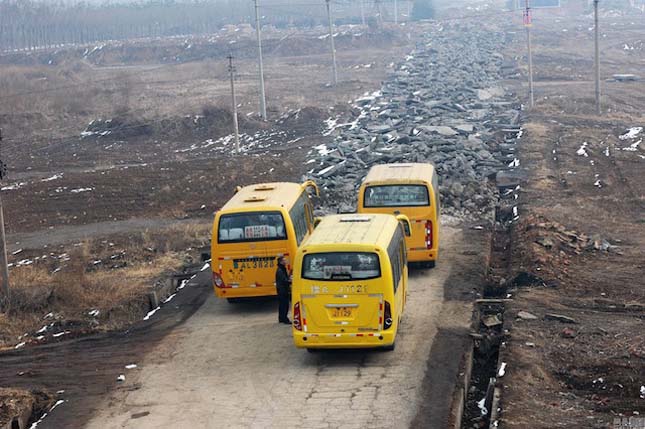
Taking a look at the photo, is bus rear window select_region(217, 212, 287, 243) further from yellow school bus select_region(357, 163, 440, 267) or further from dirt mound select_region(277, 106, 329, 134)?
dirt mound select_region(277, 106, 329, 134)

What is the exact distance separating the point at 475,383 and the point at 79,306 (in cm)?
920

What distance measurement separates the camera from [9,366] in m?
17.6

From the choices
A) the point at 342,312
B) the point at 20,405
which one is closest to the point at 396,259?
the point at 342,312

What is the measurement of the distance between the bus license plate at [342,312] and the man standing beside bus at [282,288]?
246 centimetres

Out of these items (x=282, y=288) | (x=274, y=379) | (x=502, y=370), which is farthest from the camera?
(x=282, y=288)

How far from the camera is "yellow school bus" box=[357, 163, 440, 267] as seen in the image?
21844 mm

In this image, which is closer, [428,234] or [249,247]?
[249,247]

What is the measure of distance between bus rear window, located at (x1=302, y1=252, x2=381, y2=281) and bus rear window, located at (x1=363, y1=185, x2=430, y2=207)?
6.01 meters

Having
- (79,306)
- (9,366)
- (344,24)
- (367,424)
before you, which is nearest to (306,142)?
(79,306)

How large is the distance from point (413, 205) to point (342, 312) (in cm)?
636

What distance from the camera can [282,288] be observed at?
18.4m

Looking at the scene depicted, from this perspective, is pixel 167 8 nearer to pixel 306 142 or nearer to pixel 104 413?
pixel 306 142

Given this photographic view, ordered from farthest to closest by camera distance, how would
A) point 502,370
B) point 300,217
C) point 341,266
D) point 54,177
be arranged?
point 54,177 < point 300,217 < point 341,266 < point 502,370

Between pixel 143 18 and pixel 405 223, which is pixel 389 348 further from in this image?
pixel 143 18
